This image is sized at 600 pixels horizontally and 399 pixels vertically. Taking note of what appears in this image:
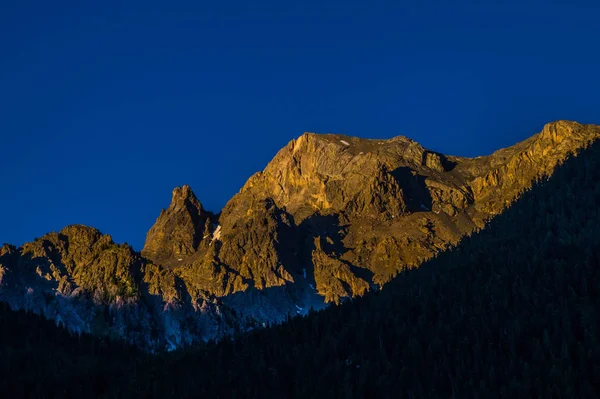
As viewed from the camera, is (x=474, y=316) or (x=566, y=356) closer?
(x=566, y=356)

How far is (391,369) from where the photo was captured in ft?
570

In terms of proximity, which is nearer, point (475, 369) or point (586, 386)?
point (586, 386)

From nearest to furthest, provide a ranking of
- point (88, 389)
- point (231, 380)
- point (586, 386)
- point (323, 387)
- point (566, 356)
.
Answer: point (586, 386) → point (566, 356) → point (323, 387) → point (231, 380) → point (88, 389)

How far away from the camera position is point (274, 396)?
17138cm

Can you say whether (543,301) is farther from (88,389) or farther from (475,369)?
(88,389)

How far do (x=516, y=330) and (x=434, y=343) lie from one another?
64.1 feet

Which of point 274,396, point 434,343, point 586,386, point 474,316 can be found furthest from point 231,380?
point 586,386

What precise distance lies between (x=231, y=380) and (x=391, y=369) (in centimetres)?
3835

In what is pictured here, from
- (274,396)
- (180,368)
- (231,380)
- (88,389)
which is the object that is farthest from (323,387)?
(88,389)

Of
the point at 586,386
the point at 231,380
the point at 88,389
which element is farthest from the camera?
the point at 88,389

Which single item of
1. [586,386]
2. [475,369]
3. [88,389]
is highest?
[88,389]

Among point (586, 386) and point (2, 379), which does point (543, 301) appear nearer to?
point (586, 386)

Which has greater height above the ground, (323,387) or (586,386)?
(323,387)

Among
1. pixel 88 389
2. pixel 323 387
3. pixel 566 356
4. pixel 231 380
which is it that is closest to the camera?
pixel 566 356
